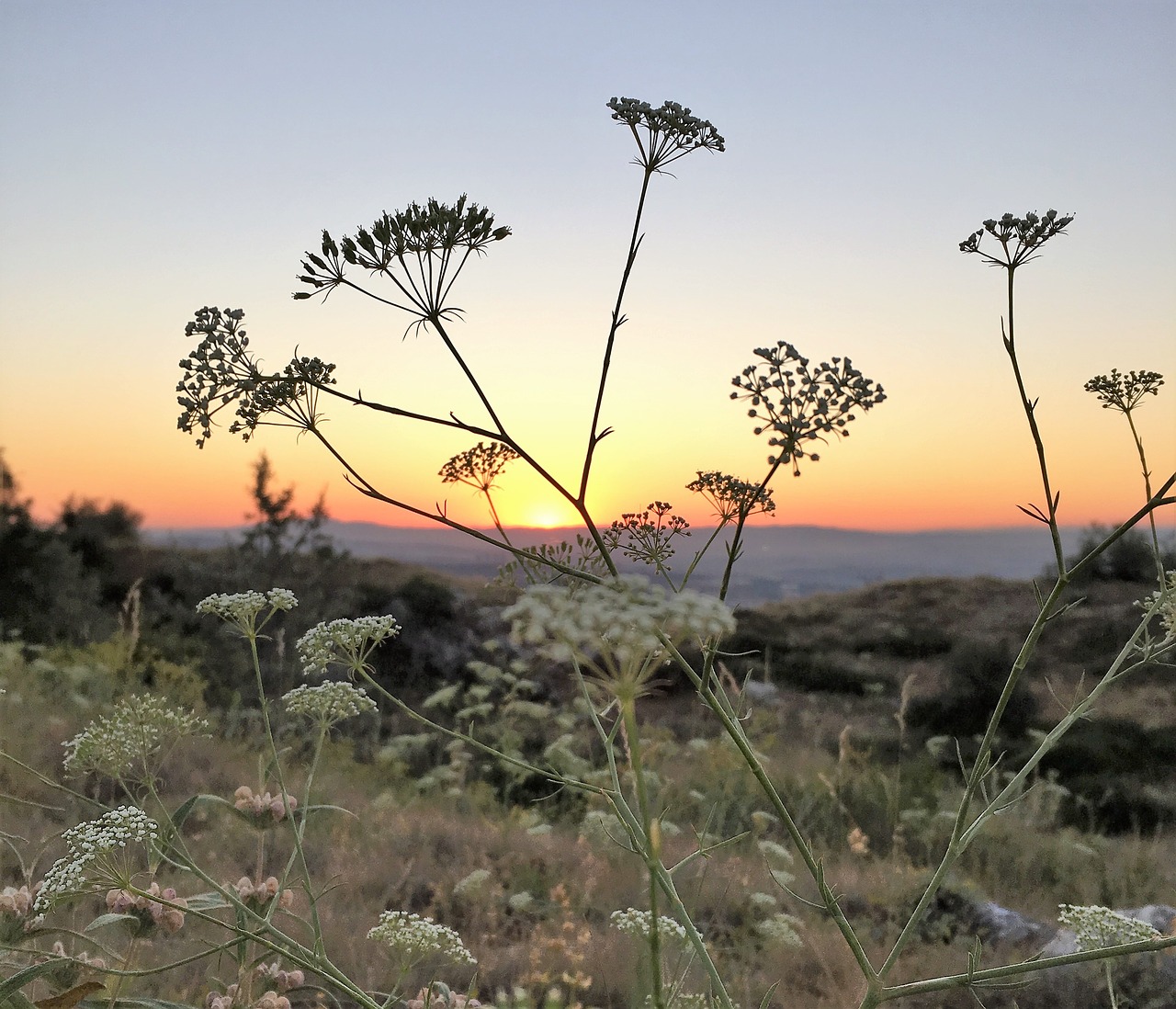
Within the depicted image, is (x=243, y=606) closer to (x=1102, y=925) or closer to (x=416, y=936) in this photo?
(x=416, y=936)

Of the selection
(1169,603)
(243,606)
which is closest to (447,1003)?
(243,606)

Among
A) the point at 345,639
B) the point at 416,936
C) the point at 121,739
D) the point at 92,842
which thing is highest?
the point at 345,639

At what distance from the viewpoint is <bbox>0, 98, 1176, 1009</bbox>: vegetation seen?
6.22 feet

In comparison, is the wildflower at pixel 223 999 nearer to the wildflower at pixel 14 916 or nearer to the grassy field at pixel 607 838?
the grassy field at pixel 607 838

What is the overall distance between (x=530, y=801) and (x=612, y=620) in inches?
273

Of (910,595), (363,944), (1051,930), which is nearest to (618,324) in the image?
(363,944)

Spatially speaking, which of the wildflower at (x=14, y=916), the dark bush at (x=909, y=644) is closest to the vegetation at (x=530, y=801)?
the wildflower at (x=14, y=916)

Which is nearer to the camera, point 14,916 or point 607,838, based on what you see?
point 14,916

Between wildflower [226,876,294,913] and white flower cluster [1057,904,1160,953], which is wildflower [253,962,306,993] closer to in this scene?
wildflower [226,876,294,913]

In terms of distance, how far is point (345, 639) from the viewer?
93.7 inches

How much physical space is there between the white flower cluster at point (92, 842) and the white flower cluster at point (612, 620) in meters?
1.14

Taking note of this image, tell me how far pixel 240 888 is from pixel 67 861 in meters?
0.44

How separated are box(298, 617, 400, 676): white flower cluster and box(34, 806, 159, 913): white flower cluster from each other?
1.58 feet

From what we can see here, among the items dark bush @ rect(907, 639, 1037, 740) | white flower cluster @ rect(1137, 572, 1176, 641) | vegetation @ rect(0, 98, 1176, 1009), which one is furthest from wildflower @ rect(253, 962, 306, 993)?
dark bush @ rect(907, 639, 1037, 740)
